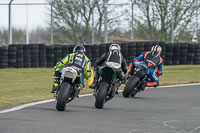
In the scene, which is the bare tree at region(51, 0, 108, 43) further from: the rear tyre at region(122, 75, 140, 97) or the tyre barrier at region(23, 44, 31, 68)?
the rear tyre at region(122, 75, 140, 97)

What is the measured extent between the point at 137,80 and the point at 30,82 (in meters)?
6.62

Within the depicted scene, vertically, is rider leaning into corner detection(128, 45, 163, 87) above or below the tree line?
below

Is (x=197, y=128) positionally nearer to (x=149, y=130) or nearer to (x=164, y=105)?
(x=149, y=130)

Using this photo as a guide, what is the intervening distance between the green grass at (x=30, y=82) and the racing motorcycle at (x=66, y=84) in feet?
5.26

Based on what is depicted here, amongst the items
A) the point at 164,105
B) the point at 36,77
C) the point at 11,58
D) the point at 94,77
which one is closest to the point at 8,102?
the point at 94,77

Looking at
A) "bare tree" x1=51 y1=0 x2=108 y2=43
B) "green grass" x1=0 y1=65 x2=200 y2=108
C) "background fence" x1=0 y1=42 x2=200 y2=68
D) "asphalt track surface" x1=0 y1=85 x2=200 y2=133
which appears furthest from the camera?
"bare tree" x1=51 y1=0 x2=108 y2=43

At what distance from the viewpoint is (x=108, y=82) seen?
10.9 meters

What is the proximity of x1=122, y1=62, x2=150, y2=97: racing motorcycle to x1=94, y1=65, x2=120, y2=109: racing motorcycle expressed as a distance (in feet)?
4.87

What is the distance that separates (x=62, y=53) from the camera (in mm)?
24094

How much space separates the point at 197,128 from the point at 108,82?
3.38 m

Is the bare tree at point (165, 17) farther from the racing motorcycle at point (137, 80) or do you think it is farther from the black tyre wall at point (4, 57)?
the racing motorcycle at point (137, 80)

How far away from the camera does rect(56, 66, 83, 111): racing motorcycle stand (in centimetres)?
990

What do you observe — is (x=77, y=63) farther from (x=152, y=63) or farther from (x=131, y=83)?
(x=152, y=63)

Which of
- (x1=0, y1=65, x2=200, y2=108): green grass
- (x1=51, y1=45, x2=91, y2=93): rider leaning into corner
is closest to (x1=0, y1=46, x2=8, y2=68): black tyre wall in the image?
(x1=0, y1=65, x2=200, y2=108): green grass
